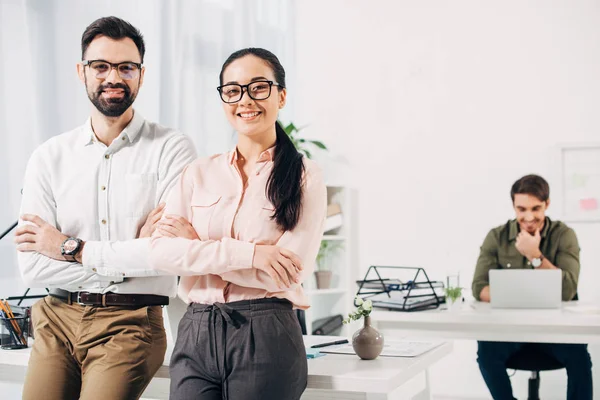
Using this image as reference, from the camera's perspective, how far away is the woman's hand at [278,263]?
1815 millimetres

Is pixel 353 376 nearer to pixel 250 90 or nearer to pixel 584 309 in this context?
pixel 250 90

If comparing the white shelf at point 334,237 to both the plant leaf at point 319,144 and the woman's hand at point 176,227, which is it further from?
the woman's hand at point 176,227

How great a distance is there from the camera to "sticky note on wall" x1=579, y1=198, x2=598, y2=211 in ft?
16.8

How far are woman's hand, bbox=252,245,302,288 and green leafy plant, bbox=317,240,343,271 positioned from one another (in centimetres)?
371

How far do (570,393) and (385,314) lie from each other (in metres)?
1.13

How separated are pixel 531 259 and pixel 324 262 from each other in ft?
6.35

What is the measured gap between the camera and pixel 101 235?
2225mm

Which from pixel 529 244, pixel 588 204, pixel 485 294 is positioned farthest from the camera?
pixel 588 204

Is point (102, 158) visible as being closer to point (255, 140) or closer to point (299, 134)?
point (255, 140)

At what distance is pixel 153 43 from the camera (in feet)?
14.2

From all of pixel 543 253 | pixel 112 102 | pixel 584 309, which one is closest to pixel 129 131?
pixel 112 102

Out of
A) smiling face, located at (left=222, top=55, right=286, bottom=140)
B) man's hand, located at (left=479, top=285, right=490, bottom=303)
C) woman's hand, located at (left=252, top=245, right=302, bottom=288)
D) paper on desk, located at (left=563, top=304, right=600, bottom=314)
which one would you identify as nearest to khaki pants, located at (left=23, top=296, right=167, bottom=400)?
woman's hand, located at (left=252, top=245, right=302, bottom=288)

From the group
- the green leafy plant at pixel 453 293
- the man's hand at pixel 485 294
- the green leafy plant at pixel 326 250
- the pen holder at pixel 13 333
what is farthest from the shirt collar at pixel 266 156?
the green leafy plant at pixel 326 250

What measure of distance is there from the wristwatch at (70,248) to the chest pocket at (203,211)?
1.31ft
